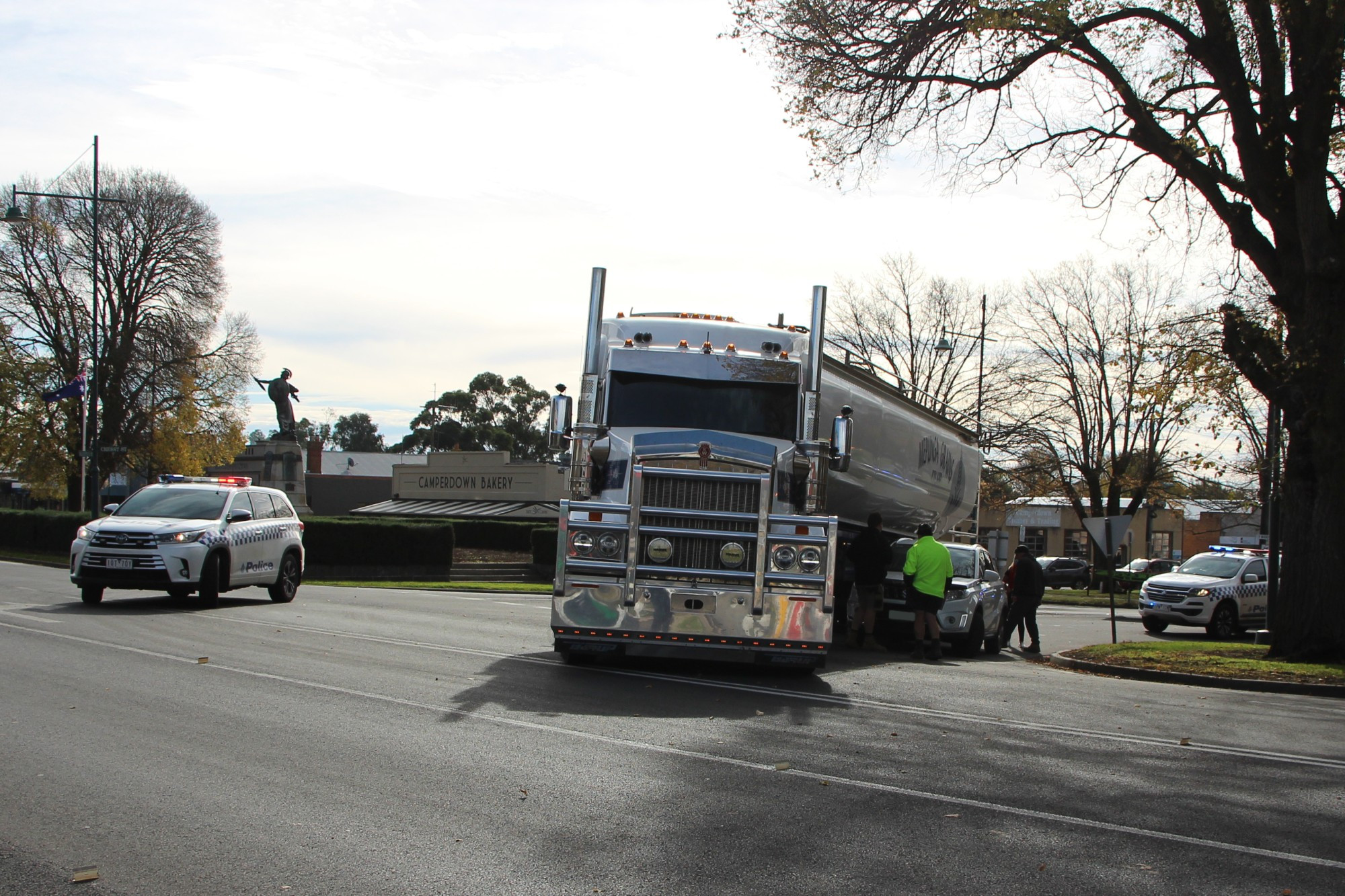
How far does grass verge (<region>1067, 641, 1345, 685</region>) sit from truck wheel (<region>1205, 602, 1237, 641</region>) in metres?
6.66

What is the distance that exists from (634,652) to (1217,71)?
12.3 metres

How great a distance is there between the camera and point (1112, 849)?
5.66m

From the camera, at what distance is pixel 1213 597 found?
84.4ft

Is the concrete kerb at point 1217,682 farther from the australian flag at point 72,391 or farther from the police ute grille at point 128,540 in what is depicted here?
the australian flag at point 72,391

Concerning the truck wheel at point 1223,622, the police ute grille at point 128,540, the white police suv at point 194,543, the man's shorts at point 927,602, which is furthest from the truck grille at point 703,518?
the truck wheel at point 1223,622

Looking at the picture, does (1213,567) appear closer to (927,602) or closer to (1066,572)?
(927,602)

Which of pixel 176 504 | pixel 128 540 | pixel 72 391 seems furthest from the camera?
pixel 72 391

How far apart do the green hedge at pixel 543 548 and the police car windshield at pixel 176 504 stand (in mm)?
19912

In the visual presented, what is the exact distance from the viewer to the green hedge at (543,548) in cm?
3766

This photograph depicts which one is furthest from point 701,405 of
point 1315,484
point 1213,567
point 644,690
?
point 1213,567

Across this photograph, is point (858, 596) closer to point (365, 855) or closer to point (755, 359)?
point (755, 359)

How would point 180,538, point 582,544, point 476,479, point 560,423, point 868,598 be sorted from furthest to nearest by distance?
point 476,479
point 868,598
point 180,538
point 560,423
point 582,544

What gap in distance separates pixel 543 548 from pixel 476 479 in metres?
21.2

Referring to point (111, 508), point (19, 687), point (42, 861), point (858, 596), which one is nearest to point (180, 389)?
point (111, 508)
